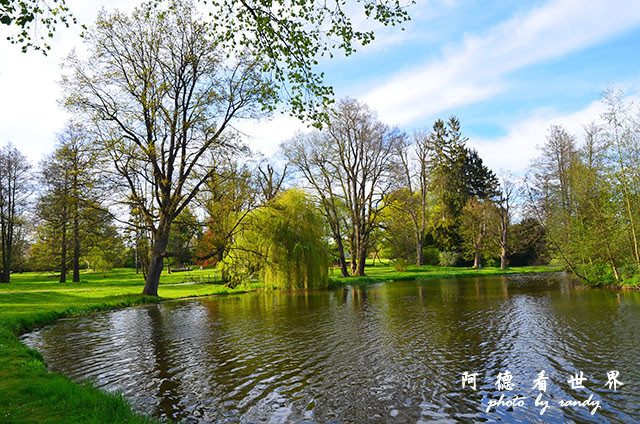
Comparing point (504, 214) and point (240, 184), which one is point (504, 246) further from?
point (240, 184)

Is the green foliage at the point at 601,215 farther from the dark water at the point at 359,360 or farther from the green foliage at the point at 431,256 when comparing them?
the green foliage at the point at 431,256

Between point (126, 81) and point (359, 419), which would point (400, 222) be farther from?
point (359, 419)

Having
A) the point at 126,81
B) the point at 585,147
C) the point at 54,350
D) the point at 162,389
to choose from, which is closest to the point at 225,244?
the point at 126,81

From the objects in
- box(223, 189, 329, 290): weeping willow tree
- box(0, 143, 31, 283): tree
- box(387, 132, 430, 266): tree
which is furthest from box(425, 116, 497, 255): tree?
box(0, 143, 31, 283): tree

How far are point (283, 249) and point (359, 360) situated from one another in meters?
16.7

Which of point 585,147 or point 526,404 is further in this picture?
point 585,147

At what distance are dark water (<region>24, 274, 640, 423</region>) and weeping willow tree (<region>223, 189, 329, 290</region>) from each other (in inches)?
343

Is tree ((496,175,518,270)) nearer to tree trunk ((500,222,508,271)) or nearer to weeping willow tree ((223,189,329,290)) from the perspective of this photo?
tree trunk ((500,222,508,271))

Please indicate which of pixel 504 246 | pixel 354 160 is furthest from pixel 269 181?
pixel 504 246

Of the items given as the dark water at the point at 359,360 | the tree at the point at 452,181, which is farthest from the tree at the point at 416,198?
the dark water at the point at 359,360

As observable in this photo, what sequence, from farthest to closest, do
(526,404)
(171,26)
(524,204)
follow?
(524,204) < (171,26) < (526,404)

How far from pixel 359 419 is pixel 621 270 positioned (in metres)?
21.9

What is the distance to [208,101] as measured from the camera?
20938 mm

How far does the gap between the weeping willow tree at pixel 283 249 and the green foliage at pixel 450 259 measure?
24565 millimetres
